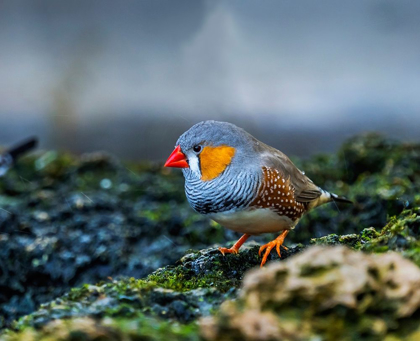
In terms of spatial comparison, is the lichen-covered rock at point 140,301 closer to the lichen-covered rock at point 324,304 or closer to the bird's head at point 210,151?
the lichen-covered rock at point 324,304

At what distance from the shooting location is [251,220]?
11.7 ft

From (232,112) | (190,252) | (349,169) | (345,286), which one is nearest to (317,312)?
(345,286)

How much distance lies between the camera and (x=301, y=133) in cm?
1016

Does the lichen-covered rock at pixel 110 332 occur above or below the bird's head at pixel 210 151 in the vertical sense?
below

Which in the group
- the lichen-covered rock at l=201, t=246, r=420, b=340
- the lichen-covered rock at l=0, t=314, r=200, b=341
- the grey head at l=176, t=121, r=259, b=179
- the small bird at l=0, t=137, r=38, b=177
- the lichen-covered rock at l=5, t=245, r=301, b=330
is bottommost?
the small bird at l=0, t=137, r=38, b=177

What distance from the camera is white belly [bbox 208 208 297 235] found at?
11.6ft

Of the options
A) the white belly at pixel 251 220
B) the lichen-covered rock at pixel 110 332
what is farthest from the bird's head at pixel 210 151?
the lichen-covered rock at pixel 110 332

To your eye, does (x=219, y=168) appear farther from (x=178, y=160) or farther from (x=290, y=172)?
(x=290, y=172)

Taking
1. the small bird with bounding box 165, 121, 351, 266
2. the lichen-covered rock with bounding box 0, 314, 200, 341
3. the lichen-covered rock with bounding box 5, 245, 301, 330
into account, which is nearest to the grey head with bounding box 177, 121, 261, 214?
the small bird with bounding box 165, 121, 351, 266

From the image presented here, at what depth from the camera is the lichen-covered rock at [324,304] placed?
170 cm

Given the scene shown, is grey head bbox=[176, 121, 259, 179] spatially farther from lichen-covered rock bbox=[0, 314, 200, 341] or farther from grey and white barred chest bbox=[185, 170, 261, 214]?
lichen-covered rock bbox=[0, 314, 200, 341]

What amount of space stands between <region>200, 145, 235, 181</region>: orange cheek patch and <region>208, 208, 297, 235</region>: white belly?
0.26 metres

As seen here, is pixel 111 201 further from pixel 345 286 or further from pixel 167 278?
pixel 345 286

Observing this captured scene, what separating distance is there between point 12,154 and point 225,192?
12.7 ft
